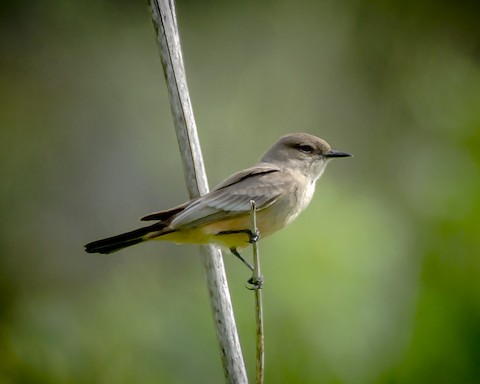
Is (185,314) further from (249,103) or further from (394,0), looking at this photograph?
(394,0)

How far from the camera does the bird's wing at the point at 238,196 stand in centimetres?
A: 432

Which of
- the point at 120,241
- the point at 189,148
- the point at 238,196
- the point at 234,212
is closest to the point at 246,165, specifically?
the point at 238,196

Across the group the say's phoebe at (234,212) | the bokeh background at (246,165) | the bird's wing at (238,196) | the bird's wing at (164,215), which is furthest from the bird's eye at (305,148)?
the bird's wing at (164,215)

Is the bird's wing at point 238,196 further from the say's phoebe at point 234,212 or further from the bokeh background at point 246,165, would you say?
the bokeh background at point 246,165

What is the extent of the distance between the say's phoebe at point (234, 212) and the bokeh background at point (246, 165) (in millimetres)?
677

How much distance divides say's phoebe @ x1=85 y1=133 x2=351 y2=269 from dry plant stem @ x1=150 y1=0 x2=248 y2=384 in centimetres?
22

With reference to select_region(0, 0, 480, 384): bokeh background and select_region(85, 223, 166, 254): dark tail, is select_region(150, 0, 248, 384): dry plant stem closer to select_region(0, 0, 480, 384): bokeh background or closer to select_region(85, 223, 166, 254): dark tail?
select_region(85, 223, 166, 254): dark tail

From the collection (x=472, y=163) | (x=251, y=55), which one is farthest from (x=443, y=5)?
(x=472, y=163)

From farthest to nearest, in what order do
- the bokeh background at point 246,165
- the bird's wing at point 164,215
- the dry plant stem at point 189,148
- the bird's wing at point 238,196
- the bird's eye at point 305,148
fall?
1. the bird's eye at point 305,148
2. the bokeh background at point 246,165
3. the bird's wing at point 164,215
4. the bird's wing at point 238,196
5. the dry plant stem at point 189,148

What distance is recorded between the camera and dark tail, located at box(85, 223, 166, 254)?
4.39 metres

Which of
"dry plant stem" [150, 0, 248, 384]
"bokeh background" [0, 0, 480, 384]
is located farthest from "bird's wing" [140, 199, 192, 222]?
"bokeh background" [0, 0, 480, 384]

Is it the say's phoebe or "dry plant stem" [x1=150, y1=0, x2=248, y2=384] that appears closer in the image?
"dry plant stem" [x1=150, y1=0, x2=248, y2=384]

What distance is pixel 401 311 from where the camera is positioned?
15.9 ft

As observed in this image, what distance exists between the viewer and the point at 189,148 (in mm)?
4000
